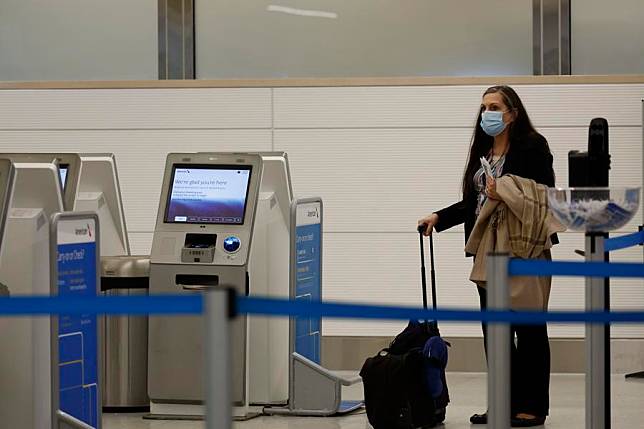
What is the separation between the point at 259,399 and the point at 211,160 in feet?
4.32

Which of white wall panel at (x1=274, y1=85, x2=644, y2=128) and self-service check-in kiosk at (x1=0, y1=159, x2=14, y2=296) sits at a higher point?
white wall panel at (x1=274, y1=85, x2=644, y2=128)

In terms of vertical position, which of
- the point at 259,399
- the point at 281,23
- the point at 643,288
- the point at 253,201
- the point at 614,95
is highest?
the point at 281,23

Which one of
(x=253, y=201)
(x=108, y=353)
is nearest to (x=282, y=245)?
(x=253, y=201)

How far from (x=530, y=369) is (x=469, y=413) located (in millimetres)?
825

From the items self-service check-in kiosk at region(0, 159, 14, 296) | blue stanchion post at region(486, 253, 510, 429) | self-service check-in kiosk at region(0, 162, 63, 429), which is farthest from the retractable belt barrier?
self-service check-in kiosk at region(0, 162, 63, 429)

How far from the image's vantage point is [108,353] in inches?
281

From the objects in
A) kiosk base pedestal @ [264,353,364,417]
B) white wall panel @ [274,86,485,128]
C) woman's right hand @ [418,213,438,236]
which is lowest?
kiosk base pedestal @ [264,353,364,417]

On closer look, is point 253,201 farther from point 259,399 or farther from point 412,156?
point 412,156

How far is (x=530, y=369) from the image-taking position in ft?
20.2

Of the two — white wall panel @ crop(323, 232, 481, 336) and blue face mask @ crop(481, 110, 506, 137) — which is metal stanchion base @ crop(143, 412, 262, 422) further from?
white wall panel @ crop(323, 232, 481, 336)

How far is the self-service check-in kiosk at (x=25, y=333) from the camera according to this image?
16.3ft

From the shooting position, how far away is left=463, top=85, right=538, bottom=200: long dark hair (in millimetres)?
6312

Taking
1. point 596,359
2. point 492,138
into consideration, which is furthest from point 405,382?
point 596,359

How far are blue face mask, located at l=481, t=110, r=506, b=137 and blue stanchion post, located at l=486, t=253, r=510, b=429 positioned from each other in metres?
2.80
